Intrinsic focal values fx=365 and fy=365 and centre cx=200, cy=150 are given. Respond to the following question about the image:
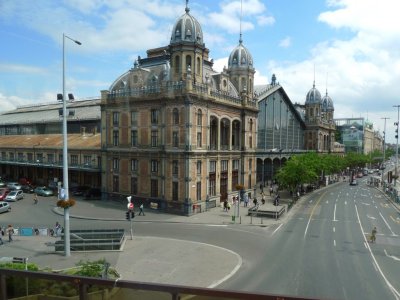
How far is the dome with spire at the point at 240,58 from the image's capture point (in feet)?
204

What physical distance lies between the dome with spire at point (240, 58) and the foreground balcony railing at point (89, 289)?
59.1 m

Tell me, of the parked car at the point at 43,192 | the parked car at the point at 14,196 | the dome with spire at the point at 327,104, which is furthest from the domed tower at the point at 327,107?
the parked car at the point at 14,196

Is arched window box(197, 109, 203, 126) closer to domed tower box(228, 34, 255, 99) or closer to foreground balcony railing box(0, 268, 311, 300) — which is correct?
domed tower box(228, 34, 255, 99)

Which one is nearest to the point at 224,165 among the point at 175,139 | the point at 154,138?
the point at 175,139

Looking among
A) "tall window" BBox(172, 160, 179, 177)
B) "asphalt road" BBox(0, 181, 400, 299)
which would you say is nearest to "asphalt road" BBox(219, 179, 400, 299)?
"asphalt road" BBox(0, 181, 400, 299)

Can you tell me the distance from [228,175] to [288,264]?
30561 mm

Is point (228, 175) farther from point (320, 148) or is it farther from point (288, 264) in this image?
point (320, 148)

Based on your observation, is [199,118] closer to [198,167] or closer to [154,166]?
[198,167]

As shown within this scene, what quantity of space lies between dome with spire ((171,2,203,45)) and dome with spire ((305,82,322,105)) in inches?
2384

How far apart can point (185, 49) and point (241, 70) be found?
52.1 ft

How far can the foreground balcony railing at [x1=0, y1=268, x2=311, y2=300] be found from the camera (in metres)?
4.85

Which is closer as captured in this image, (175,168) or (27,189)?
(175,168)

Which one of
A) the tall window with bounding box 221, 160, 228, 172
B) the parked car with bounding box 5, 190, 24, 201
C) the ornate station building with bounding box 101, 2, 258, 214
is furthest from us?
the tall window with bounding box 221, 160, 228, 172

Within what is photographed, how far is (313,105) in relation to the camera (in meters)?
102
